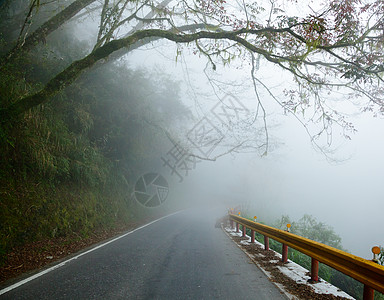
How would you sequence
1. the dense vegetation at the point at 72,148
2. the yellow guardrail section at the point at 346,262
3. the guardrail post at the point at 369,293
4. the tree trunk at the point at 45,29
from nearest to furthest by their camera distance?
1. the yellow guardrail section at the point at 346,262
2. the guardrail post at the point at 369,293
3. the dense vegetation at the point at 72,148
4. the tree trunk at the point at 45,29

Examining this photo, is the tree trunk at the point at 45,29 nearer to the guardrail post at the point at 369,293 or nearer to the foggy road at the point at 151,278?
the foggy road at the point at 151,278

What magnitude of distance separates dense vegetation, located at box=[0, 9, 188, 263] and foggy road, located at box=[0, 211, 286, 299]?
Answer: 5.91 ft

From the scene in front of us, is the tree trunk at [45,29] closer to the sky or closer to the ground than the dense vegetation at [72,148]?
closer to the sky

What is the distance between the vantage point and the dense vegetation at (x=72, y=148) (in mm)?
7316

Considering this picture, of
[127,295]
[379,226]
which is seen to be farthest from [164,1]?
[379,226]

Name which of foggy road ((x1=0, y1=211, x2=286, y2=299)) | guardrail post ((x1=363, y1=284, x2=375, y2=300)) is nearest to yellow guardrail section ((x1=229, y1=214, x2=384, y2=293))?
guardrail post ((x1=363, y1=284, x2=375, y2=300))

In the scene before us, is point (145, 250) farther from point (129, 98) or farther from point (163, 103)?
point (163, 103)

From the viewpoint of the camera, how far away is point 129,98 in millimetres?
18094

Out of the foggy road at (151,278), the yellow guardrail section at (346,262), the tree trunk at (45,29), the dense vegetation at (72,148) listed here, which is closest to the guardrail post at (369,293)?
the yellow guardrail section at (346,262)

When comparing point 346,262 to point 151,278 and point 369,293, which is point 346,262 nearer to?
point 369,293

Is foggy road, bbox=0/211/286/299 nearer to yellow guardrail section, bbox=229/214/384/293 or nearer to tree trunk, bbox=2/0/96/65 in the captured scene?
yellow guardrail section, bbox=229/214/384/293

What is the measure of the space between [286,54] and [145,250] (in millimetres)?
7025

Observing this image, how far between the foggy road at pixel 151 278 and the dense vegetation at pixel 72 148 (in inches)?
70.9

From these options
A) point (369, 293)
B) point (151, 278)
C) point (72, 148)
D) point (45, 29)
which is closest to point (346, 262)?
point (369, 293)
